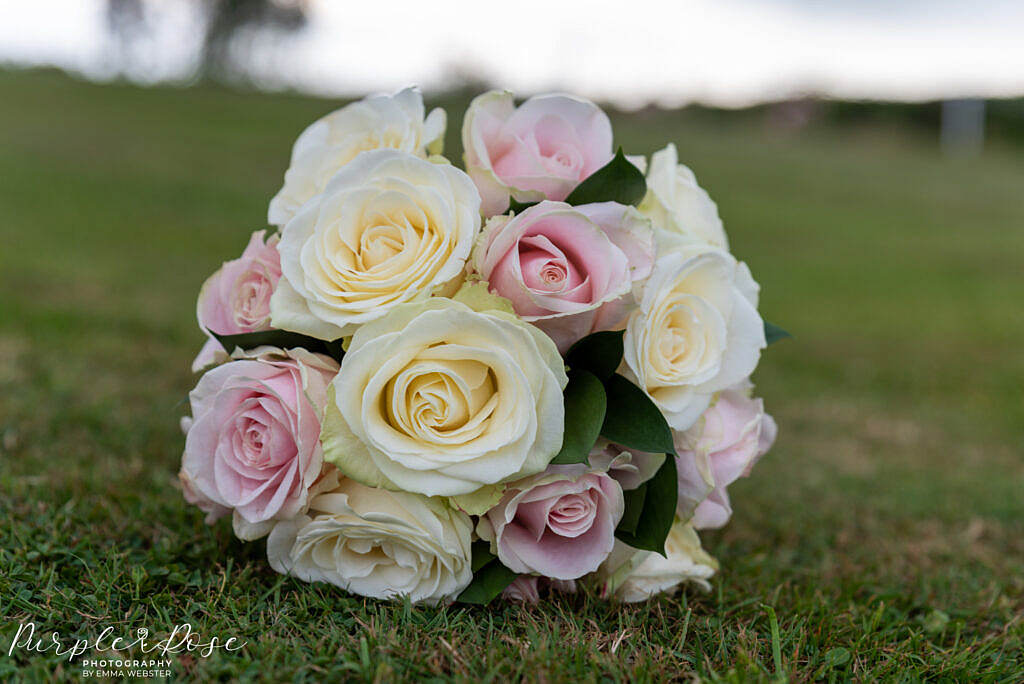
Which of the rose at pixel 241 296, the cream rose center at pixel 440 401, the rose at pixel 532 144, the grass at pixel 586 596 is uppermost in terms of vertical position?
the rose at pixel 532 144

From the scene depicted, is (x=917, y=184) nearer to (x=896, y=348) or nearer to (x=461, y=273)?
(x=896, y=348)

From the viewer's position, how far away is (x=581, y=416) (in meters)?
1.33

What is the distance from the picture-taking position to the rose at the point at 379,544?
133 centimetres

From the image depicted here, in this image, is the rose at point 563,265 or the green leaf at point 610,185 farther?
the green leaf at point 610,185

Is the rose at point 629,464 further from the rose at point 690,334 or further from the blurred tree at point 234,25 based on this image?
the blurred tree at point 234,25

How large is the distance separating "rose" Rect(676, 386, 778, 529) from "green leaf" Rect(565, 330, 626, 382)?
22cm

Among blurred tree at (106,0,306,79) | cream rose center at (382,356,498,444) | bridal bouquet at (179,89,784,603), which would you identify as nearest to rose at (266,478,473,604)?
bridal bouquet at (179,89,784,603)

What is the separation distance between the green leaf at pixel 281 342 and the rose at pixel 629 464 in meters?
0.50

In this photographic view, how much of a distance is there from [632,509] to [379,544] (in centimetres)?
45

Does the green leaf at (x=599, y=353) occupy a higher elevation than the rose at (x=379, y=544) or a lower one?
higher

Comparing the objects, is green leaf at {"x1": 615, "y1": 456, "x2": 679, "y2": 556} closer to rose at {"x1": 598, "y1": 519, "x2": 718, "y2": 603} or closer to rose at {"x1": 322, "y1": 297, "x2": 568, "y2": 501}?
rose at {"x1": 598, "y1": 519, "x2": 718, "y2": 603}

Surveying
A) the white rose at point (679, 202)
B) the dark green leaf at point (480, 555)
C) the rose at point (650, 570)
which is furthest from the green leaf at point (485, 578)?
the white rose at point (679, 202)

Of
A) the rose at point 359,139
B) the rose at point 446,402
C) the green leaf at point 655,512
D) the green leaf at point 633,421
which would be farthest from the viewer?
the rose at point 359,139

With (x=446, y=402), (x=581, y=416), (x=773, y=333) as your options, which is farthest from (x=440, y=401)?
(x=773, y=333)
